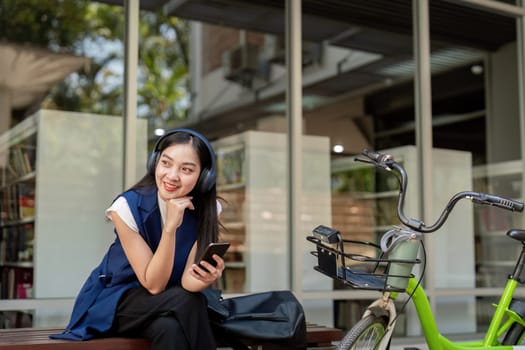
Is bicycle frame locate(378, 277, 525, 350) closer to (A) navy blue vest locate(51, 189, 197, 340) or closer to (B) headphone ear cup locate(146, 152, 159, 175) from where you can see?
(A) navy blue vest locate(51, 189, 197, 340)

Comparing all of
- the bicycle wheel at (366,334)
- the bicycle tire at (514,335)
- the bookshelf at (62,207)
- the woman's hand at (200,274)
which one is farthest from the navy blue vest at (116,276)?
the bicycle tire at (514,335)

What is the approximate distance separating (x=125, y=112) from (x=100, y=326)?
1.39 meters

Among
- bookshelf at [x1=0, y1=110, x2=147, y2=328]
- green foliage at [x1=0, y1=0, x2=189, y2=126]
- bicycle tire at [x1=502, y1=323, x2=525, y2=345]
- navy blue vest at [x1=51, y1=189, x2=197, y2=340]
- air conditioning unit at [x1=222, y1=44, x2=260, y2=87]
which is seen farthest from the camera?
green foliage at [x1=0, y1=0, x2=189, y2=126]

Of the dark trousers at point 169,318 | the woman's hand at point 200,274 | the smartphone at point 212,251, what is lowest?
the dark trousers at point 169,318

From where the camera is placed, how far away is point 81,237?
11.4 ft

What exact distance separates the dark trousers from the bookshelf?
3.80 feet

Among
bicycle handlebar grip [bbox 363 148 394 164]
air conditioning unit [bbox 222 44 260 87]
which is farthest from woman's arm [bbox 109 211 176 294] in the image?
air conditioning unit [bbox 222 44 260 87]

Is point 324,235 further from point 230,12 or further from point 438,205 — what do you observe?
point 230,12

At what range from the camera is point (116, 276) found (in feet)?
7.22

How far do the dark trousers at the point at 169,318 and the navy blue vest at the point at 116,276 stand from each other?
0.05 metres

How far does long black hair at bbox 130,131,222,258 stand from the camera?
222 centimetres

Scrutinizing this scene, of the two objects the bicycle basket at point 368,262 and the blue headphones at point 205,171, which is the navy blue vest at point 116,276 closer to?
the blue headphones at point 205,171

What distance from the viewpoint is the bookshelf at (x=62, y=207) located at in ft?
11.1

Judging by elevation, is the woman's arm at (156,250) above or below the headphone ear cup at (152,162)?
below
